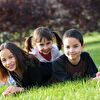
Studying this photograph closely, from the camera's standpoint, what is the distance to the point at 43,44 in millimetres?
6945

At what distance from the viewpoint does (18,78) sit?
633 centimetres

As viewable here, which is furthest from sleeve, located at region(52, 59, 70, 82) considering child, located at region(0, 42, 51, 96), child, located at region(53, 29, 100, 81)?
child, located at region(0, 42, 51, 96)

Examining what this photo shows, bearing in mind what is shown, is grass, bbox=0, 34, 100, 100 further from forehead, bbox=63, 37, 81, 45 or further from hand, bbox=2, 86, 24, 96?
forehead, bbox=63, 37, 81, 45

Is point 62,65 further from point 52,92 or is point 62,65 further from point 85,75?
point 52,92

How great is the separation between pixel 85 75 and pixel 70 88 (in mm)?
1216

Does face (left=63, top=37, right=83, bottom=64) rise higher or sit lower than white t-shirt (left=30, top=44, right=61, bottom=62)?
higher

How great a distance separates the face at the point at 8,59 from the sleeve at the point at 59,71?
2.00 ft

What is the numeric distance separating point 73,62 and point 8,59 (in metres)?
0.94

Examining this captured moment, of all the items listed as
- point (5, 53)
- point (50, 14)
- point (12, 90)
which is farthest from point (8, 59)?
point (50, 14)

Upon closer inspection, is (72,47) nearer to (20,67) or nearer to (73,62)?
(73,62)

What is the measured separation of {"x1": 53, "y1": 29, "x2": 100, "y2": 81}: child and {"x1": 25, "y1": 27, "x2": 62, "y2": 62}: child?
0.63 m

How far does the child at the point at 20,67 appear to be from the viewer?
6.09 m

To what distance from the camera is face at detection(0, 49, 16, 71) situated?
19.9 ft

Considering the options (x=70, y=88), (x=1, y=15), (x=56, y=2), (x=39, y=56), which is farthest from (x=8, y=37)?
(x=70, y=88)
